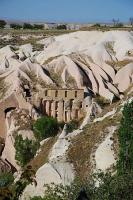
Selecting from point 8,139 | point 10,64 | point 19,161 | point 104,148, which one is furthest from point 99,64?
point 104,148

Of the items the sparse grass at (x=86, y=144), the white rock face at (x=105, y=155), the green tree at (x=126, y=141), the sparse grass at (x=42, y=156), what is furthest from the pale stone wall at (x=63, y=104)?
the green tree at (x=126, y=141)

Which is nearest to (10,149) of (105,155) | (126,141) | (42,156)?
(42,156)

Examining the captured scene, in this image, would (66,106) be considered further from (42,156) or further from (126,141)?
(126,141)

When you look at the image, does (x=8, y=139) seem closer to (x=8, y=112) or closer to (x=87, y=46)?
(x=8, y=112)

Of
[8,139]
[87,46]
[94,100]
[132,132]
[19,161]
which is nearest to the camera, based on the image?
[132,132]

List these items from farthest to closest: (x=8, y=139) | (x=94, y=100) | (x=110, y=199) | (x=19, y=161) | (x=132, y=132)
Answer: (x=94, y=100) → (x=8, y=139) → (x=19, y=161) → (x=132, y=132) → (x=110, y=199)
